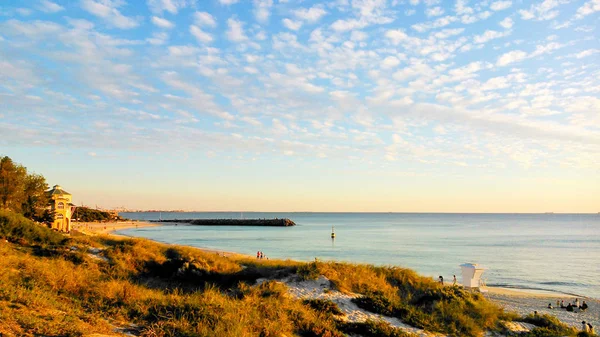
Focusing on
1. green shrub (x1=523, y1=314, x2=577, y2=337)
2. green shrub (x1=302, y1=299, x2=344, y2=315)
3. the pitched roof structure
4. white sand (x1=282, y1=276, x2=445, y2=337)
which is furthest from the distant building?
green shrub (x1=523, y1=314, x2=577, y2=337)

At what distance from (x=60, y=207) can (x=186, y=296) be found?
48063 mm

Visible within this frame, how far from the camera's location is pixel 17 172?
157ft

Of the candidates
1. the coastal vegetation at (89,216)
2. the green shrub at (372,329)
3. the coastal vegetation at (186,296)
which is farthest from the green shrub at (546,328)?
the coastal vegetation at (89,216)

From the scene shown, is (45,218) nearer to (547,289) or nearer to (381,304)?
(381,304)

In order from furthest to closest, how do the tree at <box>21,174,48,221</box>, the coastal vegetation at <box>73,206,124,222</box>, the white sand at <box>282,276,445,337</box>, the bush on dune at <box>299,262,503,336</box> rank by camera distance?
the coastal vegetation at <box>73,206,124,222</box> < the tree at <box>21,174,48,221</box> < the bush on dune at <box>299,262,503,336</box> < the white sand at <box>282,276,445,337</box>

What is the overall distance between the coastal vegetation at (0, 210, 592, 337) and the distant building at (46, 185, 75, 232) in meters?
31.5

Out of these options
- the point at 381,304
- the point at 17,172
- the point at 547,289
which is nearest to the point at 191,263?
the point at 381,304

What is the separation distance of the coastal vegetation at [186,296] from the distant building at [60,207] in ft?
103

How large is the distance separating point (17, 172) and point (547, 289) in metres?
55.5

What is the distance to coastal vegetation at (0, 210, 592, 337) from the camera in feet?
32.1

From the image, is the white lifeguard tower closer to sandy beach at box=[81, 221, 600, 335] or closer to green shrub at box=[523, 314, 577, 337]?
sandy beach at box=[81, 221, 600, 335]

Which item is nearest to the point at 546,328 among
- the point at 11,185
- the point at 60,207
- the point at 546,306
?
the point at 546,306

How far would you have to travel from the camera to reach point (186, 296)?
13.1 metres

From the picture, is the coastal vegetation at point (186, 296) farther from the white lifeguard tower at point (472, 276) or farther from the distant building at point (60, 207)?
the distant building at point (60, 207)
